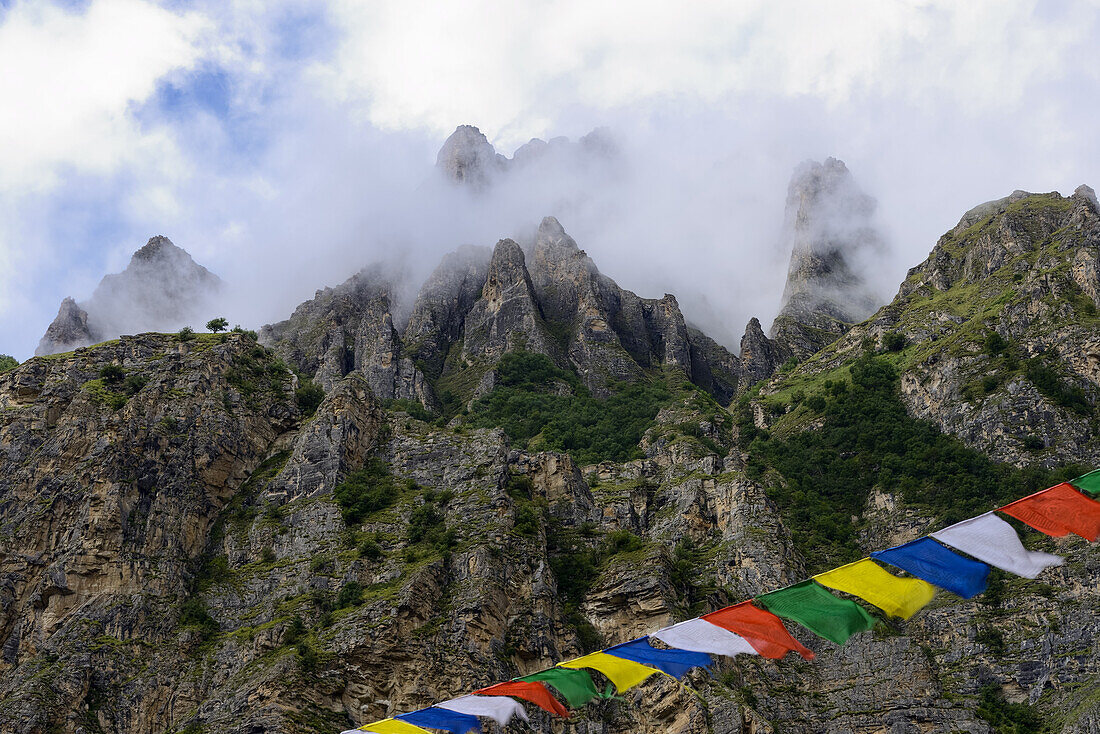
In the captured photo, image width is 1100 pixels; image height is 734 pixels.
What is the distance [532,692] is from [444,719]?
6.39ft

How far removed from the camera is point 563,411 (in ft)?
342

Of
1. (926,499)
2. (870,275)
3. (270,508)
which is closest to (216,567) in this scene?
(270,508)

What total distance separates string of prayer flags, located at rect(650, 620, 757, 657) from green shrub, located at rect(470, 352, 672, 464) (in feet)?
227

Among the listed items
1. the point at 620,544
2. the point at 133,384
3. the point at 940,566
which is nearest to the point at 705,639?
the point at 940,566

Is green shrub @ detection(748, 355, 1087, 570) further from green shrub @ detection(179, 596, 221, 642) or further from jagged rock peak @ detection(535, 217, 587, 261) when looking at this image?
jagged rock peak @ detection(535, 217, 587, 261)

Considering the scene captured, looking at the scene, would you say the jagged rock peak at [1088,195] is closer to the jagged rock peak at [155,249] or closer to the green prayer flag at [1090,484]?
the green prayer flag at [1090,484]

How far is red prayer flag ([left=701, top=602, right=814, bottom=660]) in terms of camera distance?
20281 millimetres

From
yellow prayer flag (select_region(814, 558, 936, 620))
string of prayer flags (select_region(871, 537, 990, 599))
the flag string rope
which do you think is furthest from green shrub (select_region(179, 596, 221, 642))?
string of prayer flags (select_region(871, 537, 990, 599))

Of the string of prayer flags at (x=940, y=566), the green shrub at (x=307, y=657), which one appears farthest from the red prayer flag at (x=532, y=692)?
the green shrub at (x=307, y=657)

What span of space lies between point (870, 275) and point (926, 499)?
116055 mm

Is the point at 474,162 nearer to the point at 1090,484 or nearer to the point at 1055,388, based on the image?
the point at 1055,388

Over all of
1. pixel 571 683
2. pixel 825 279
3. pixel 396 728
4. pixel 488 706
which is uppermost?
pixel 825 279

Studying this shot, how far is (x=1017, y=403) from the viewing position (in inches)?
3221

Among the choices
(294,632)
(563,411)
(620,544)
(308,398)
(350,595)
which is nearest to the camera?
(294,632)
